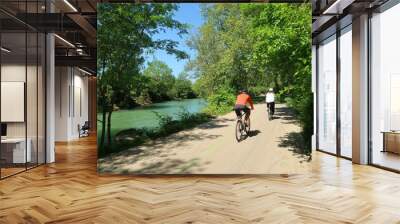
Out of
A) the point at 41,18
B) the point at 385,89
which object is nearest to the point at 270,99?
the point at 385,89

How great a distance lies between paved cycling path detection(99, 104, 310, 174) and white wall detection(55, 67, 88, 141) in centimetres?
848

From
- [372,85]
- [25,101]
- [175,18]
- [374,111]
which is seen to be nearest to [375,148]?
[374,111]

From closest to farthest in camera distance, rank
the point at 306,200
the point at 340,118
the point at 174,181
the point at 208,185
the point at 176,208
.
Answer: the point at 176,208 < the point at 306,200 < the point at 208,185 < the point at 174,181 < the point at 340,118

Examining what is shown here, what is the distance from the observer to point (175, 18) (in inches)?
268

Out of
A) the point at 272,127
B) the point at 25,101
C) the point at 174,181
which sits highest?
the point at 25,101

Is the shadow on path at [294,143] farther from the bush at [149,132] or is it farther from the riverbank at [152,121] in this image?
the bush at [149,132]

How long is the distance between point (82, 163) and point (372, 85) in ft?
19.8

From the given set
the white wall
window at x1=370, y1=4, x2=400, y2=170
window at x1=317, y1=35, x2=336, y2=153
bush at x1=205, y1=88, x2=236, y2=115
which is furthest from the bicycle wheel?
the white wall

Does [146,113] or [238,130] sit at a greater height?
[146,113]

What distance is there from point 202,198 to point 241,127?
1.96m

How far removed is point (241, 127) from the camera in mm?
6738

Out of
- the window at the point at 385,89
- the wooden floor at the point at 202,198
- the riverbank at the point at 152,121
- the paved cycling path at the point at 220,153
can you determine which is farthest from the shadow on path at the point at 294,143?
the window at the point at 385,89

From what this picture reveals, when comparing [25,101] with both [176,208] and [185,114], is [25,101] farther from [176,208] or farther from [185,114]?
[176,208]

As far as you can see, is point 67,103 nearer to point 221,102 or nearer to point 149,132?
point 149,132
